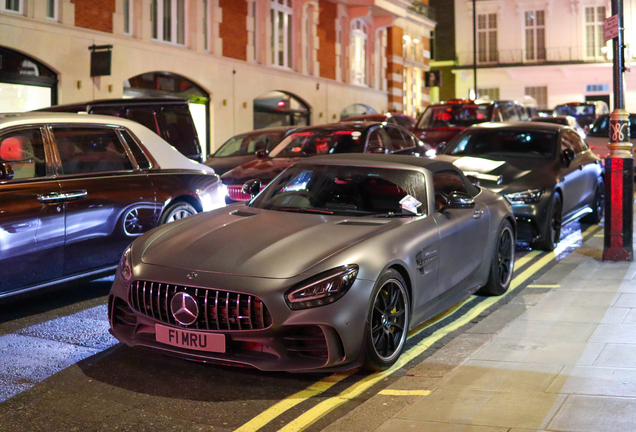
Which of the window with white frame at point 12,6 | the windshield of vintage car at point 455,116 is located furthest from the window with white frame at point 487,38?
the window with white frame at point 12,6

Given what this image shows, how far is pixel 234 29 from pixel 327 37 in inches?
277

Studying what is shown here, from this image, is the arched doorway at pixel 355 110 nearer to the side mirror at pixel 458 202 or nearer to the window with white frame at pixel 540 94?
the window with white frame at pixel 540 94

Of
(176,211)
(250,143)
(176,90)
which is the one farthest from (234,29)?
(176,211)

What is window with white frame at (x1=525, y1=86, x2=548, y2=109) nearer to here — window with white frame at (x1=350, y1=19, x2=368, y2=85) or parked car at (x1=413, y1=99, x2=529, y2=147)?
window with white frame at (x1=350, y1=19, x2=368, y2=85)

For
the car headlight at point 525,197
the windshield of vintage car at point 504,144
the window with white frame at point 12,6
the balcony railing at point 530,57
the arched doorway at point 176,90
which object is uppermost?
the balcony railing at point 530,57

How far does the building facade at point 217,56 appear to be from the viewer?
18.8 m

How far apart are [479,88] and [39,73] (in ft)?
136

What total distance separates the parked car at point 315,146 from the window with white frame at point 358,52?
72.1 ft

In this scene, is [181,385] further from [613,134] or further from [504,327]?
[613,134]

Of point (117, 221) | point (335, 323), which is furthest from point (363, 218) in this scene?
point (117, 221)

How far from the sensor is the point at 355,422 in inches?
178

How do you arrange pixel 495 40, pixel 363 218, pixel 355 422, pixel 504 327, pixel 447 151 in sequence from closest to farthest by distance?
1. pixel 355 422
2. pixel 363 218
3. pixel 504 327
4. pixel 447 151
5. pixel 495 40

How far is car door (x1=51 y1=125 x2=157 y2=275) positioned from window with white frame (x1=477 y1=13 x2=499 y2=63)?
50120mm

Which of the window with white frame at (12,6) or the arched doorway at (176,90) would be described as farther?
the arched doorway at (176,90)
